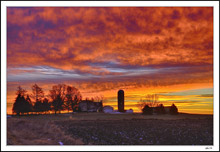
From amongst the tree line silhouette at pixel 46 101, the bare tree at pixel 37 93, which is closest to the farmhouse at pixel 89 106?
the tree line silhouette at pixel 46 101

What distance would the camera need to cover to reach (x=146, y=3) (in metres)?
18.1

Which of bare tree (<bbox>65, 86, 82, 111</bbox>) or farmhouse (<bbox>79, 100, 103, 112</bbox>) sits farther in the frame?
farmhouse (<bbox>79, 100, 103, 112</bbox>)

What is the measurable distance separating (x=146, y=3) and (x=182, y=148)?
1152 cm

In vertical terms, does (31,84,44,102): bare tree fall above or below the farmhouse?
above

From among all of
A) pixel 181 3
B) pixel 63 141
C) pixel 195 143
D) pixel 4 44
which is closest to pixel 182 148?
pixel 195 143

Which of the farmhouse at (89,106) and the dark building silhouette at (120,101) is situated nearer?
the farmhouse at (89,106)

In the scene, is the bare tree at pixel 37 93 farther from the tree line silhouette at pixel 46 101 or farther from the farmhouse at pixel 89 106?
the farmhouse at pixel 89 106

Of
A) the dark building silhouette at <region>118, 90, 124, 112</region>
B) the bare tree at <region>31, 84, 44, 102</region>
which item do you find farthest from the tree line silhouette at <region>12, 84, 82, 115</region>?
the dark building silhouette at <region>118, 90, 124, 112</region>

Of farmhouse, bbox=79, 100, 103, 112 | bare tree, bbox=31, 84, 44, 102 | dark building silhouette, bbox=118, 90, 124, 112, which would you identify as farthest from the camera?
dark building silhouette, bbox=118, 90, 124, 112

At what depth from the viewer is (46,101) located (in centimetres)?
5231

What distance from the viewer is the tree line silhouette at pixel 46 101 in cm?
4231

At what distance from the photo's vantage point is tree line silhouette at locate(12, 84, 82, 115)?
42.3 metres

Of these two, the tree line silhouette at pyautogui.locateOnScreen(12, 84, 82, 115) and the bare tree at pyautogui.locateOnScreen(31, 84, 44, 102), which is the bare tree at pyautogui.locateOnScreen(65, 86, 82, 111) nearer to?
the tree line silhouette at pyautogui.locateOnScreen(12, 84, 82, 115)

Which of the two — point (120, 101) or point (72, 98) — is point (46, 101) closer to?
point (72, 98)
